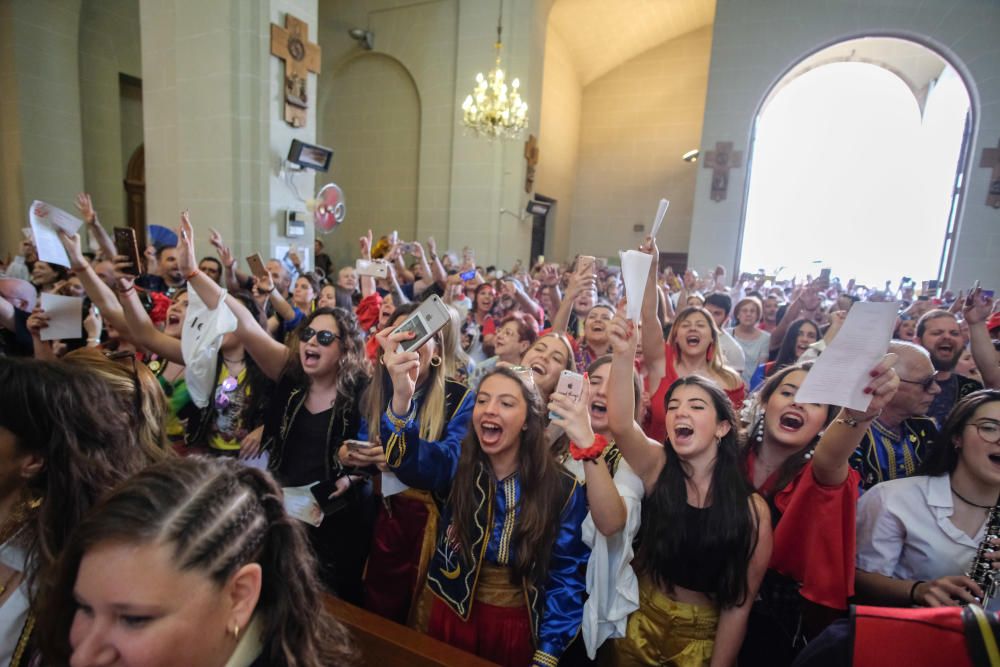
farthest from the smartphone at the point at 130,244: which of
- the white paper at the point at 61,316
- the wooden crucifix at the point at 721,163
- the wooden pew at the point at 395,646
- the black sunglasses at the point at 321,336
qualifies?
the wooden crucifix at the point at 721,163

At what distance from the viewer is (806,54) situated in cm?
862

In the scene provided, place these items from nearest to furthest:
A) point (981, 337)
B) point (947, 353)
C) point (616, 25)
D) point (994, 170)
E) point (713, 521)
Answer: point (713, 521)
point (981, 337)
point (947, 353)
point (994, 170)
point (616, 25)

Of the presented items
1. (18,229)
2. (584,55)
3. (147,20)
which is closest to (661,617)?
(147,20)

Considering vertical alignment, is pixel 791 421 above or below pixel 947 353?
below

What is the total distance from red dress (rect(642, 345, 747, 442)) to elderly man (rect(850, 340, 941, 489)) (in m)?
0.59

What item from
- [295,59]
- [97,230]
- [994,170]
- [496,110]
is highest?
[496,110]

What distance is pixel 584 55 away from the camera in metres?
12.5

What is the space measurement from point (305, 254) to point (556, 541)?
20.2 feet

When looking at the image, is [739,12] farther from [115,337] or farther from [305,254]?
[115,337]

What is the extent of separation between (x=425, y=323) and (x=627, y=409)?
30.0 inches

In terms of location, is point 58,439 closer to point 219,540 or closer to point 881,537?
point 219,540

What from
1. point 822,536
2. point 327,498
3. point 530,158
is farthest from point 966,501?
point 530,158

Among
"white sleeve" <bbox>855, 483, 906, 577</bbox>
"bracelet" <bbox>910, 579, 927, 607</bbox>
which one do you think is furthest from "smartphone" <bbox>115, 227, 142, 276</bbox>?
"bracelet" <bbox>910, 579, 927, 607</bbox>

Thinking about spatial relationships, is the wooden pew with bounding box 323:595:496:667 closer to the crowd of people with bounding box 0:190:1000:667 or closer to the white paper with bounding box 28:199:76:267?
the crowd of people with bounding box 0:190:1000:667
